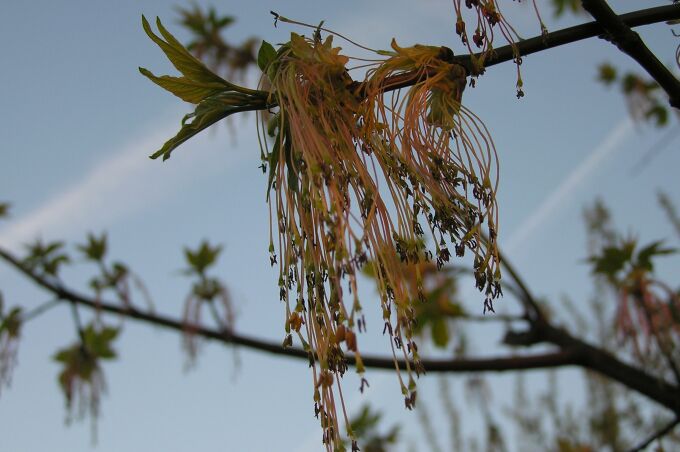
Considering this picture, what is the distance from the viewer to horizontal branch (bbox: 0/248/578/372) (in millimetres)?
2556

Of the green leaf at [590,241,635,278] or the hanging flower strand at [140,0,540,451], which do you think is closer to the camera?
the hanging flower strand at [140,0,540,451]

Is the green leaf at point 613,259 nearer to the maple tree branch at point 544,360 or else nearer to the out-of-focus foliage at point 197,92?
the maple tree branch at point 544,360

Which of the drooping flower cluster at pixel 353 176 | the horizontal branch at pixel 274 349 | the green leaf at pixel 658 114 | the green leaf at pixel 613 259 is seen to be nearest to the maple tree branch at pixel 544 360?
the horizontal branch at pixel 274 349

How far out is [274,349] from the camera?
8.59 feet

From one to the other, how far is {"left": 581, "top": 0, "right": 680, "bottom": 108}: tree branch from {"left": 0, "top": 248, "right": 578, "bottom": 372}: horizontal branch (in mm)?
1388

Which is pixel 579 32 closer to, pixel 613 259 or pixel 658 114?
pixel 613 259

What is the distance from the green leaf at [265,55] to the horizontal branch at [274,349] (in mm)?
1181

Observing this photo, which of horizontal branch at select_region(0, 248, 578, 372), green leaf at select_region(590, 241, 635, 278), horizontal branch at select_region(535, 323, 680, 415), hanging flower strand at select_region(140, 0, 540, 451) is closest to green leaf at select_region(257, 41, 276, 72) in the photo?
Answer: hanging flower strand at select_region(140, 0, 540, 451)

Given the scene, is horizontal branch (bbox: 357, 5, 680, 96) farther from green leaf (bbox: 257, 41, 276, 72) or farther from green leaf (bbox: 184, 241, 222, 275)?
green leaf (bbox: 184, 241, 222, 275)

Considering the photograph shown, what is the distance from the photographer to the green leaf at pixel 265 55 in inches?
50.9

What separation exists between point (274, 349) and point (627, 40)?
6.16 feet

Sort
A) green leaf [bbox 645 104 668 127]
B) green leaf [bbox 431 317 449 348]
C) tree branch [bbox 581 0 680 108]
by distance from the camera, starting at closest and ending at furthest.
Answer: tree branch [bbox 581 0 680 108]
green leaf [bbox 431 317 449 348]
green leaf [bbox 645 104 668 127]

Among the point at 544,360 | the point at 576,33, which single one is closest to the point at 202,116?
the point at 576,33

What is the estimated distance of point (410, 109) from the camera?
1.40m
